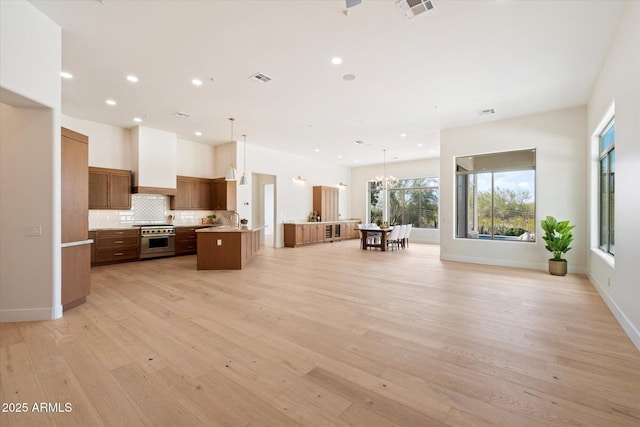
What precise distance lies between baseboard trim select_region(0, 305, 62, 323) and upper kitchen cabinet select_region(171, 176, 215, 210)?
531 cm

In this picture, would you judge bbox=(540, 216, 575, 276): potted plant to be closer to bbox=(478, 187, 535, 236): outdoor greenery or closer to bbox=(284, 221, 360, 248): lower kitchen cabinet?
bbox=(478, 187, 535, 236): outdoor greenery

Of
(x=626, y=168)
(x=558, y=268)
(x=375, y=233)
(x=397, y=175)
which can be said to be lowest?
(x=558, y=268)

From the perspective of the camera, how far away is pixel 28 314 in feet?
11.0

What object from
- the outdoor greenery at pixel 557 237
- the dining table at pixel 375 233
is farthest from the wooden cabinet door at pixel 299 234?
the outdoor greenery at pixel 557 237

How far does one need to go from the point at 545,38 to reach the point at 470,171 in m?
4.24

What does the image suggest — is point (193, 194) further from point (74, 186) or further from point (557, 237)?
point (557, 237)

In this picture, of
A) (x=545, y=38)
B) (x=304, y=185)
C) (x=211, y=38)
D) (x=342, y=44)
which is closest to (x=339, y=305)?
(x=342, y=44)

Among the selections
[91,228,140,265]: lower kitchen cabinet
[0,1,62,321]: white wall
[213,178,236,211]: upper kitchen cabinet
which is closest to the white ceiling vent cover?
[0,1,62,321]: white wall

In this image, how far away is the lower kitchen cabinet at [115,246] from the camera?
21.9 ft

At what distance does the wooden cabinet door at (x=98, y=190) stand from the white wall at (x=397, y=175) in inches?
391

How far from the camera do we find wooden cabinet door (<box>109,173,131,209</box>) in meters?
7.20

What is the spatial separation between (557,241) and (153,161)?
9.77 meters

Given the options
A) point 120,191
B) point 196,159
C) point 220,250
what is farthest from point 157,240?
point 196,159

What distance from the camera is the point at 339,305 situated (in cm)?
390
